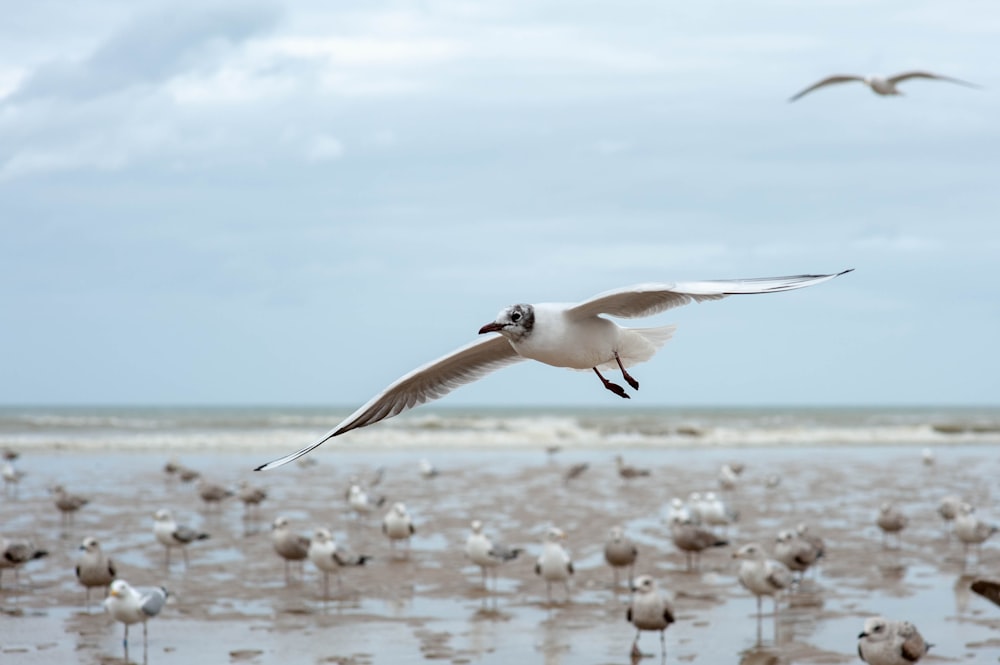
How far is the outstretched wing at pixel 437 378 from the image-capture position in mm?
6203

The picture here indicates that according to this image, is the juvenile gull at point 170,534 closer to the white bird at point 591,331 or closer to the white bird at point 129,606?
the white bird at point 129,606

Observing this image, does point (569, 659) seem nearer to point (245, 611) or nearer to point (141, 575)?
point (245, 611)

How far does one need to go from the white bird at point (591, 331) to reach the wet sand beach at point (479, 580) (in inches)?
156

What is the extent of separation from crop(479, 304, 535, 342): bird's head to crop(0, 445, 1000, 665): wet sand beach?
4.96m

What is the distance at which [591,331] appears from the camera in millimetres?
A: 5398

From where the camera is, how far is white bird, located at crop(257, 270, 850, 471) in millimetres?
5031

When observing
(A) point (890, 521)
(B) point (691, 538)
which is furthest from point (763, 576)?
(A) point (890, 521)

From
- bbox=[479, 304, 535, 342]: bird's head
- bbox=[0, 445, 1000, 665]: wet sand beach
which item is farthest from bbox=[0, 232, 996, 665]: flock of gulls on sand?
bbox=[0, 445, 1000, 665]: wet sand beach

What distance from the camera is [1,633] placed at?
10.1 m

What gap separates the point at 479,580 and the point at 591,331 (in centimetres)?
811

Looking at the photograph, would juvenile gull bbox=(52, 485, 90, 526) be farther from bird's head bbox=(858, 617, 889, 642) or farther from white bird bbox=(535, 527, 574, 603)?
bird's head bbox=(858, 617, 889, 642)

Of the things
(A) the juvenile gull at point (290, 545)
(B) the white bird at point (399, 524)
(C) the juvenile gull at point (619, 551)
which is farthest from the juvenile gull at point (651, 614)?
(B) the white bird at point (399, 524)

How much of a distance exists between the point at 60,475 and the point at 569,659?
1914 cm

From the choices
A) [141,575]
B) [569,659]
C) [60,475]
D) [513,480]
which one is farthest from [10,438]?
[569,659]
